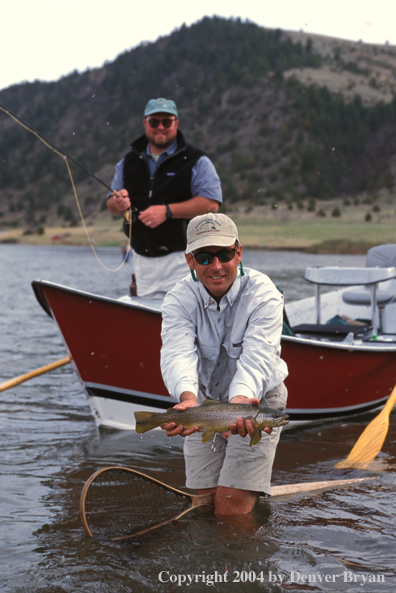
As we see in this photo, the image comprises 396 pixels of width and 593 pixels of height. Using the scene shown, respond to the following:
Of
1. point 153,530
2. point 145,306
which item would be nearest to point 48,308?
point 145,306

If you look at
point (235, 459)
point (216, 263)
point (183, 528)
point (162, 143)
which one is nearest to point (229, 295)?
point (216, 263)

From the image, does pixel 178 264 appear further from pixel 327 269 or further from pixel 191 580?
pixel 191 580

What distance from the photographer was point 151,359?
18.2 ft

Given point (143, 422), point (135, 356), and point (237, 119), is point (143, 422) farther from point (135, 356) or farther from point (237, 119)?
point (237, 119)

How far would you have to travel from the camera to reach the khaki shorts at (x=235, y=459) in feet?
11.2

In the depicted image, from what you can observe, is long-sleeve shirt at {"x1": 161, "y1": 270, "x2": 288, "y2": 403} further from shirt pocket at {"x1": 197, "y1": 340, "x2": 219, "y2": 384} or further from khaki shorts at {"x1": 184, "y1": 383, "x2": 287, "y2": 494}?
khaki shorts at {"x1": 184, "y1": 383, "x2": 287, "y2": 494}

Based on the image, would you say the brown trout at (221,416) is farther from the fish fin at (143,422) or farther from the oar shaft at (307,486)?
the oar shaft at (307,486)

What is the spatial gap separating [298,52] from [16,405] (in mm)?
136374

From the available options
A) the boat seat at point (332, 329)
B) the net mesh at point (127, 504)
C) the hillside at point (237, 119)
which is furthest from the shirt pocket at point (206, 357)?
the hillside at point (237, 119)

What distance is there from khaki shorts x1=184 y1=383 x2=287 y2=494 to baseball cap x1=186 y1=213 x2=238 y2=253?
34.6 inches

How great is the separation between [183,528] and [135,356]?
6.84ft

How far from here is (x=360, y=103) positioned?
105812 millimetres

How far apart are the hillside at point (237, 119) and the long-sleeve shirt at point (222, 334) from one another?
187ft

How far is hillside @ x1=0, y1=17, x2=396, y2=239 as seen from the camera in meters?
89.2
